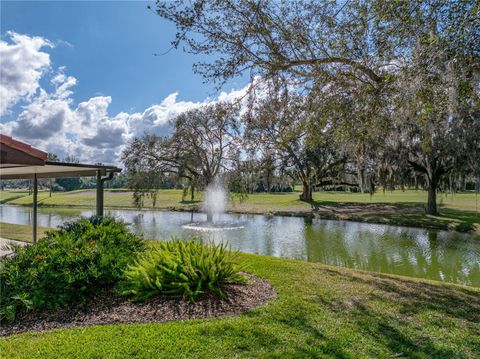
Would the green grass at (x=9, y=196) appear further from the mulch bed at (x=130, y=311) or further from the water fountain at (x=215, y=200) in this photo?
the mulch bed at (x=130, y=311)

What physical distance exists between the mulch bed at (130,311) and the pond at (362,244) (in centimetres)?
337

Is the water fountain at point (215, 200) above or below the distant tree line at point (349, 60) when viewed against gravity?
below

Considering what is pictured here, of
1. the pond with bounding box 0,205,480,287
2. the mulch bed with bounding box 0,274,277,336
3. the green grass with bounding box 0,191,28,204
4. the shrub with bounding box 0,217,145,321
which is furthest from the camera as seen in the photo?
the green grass with bounding box 0,191,28,204

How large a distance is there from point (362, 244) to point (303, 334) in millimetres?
8828

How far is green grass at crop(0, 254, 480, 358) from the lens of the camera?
118 inches

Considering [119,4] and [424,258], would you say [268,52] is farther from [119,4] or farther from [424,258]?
[424,258]

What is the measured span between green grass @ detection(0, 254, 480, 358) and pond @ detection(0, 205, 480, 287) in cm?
378

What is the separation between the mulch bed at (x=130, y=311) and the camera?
3.68 metres

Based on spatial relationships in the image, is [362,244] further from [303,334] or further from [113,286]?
[113,286]

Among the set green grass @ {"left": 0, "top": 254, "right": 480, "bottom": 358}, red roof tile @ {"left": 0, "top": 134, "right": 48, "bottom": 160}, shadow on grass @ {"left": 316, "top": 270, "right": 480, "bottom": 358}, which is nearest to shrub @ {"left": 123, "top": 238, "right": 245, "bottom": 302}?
green grass @ {"left": 0, "top": 254, "right": 480, "bottom": 358}

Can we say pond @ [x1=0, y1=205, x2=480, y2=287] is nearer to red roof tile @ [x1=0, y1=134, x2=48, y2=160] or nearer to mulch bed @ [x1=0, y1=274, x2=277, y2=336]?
mulch bed @ [x1=0, y1=274, x2=277, y2=336]

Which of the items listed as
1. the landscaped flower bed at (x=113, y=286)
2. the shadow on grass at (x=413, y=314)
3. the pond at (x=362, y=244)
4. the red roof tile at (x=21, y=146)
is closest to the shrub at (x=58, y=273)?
the landscaped flower bed at (x=113, y=286)

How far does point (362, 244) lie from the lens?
11.5 m

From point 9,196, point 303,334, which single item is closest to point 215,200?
point 303,334
